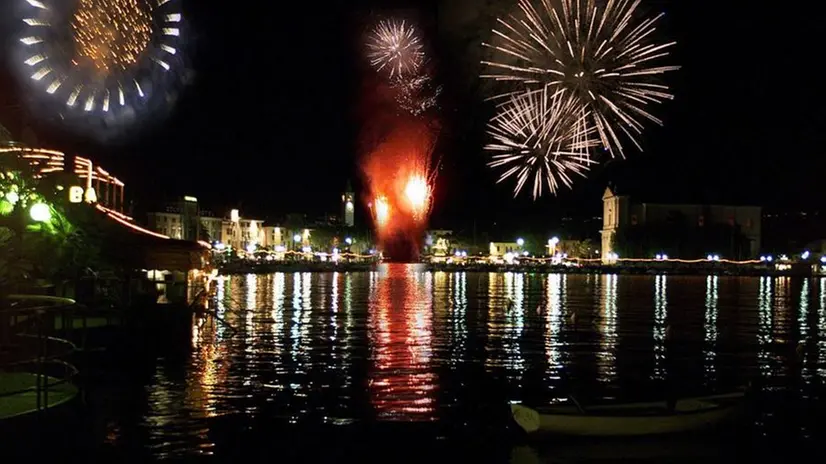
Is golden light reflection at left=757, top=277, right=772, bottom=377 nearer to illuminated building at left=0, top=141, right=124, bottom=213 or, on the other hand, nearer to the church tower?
illuminated building at left=0, top=141, right=124, bottom=213

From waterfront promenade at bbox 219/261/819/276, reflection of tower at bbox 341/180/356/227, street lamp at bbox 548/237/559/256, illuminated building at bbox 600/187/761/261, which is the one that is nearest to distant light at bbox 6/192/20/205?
waterfront promenade at bbox 219/261/819/276

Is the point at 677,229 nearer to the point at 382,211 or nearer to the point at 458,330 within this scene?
the point at 382,211

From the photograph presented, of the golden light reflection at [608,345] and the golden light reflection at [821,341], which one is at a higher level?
the golden light reflection at [608,345]

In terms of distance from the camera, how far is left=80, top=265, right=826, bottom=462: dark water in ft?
47.8

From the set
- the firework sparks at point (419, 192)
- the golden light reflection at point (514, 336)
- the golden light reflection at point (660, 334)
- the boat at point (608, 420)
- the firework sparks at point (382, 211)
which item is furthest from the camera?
the firework sparks at point (382, 211)

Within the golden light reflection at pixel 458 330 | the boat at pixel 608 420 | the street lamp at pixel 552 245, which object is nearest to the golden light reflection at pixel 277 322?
the golden light reflection at pixel 458 330

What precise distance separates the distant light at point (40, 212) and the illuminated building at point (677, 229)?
111797 mm

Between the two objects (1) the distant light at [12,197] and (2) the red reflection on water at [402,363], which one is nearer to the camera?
(2) the red reflection on water at [402,363]

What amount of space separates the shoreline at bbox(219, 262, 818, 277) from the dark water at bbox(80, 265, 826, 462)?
6918cm

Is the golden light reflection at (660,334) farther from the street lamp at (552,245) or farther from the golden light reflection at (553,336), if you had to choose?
the street lamp at (552,245)

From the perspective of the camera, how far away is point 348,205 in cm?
18200

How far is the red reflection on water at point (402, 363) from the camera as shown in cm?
1712

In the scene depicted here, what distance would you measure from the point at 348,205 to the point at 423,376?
162026 mm

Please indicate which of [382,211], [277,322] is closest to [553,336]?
[277,322]
